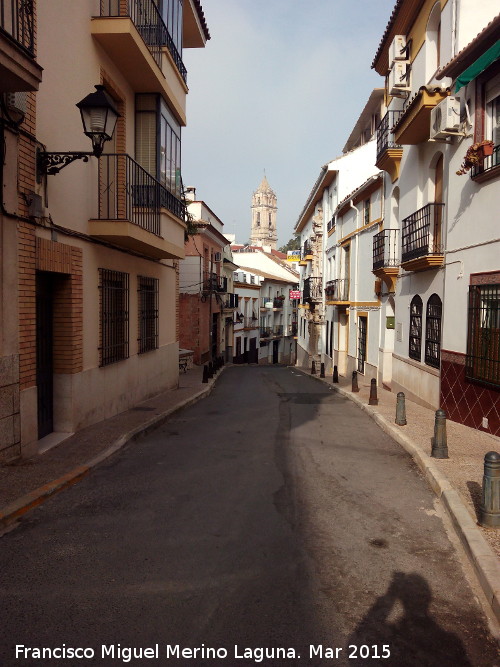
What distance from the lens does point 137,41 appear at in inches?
379

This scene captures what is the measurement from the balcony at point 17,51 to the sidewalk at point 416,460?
169 inches

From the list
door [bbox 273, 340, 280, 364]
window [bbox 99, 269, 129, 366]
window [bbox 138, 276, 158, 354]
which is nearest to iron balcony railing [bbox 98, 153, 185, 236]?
window [bbox 99, 269, 129, 366]

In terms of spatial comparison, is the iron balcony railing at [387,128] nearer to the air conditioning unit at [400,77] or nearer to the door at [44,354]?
the air conditioning unit at [400,77]

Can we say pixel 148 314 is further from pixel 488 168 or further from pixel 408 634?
pixel 408 634

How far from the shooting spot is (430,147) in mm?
12586

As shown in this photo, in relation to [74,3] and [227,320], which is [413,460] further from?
[227,320]

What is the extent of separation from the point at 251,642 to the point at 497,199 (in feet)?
25.6

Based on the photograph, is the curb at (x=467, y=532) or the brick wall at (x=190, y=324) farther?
the brick wall at (x=190, y=324)

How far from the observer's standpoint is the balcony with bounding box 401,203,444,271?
37.8 feet

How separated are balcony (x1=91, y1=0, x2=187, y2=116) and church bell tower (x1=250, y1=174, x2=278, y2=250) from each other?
9836 centimetres

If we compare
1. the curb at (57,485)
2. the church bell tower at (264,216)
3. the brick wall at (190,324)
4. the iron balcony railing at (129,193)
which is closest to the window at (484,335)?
the curb at (57,485)

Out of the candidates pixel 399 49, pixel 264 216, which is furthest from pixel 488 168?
pixel 264 216

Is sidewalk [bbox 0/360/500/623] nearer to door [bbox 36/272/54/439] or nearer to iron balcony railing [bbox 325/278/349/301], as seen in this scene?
door [bbox 36/272/54/439]

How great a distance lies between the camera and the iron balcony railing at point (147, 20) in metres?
9.92
